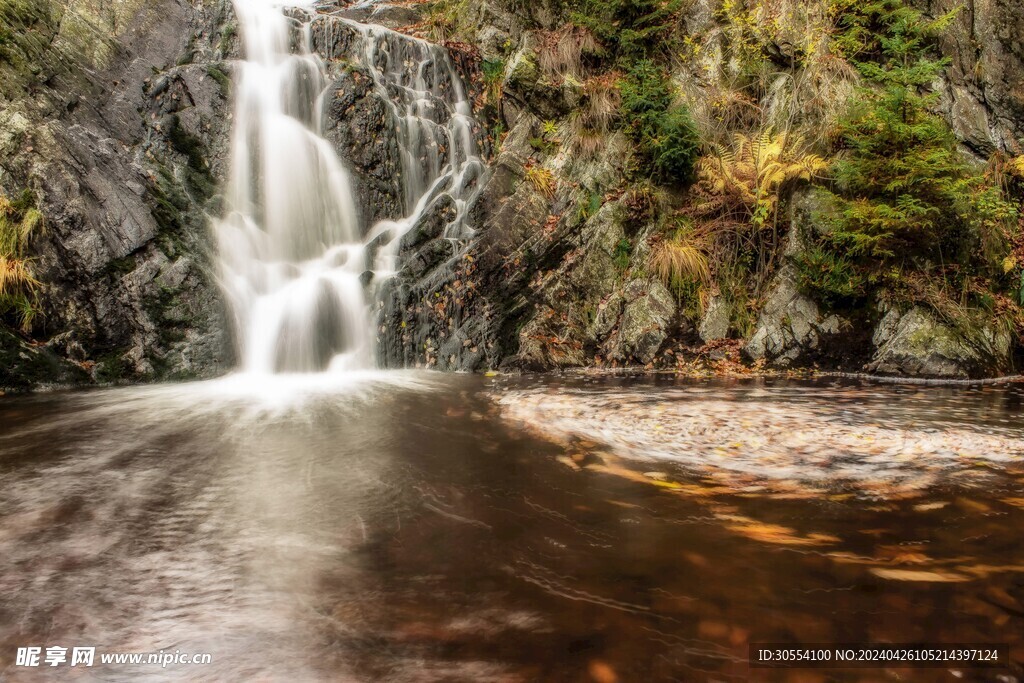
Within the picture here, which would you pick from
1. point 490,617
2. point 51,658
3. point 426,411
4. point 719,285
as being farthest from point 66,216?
point 719,285

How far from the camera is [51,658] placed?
2.18 metres

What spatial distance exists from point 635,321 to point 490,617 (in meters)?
6.77

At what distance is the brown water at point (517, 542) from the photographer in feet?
7.11

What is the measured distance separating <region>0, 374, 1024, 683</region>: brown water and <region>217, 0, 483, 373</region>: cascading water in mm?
3470

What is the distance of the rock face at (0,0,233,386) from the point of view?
25.9ft

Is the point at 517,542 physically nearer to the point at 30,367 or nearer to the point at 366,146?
the point at 30,367

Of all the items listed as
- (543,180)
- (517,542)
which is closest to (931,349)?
(543,180)

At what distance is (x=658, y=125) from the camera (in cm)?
916

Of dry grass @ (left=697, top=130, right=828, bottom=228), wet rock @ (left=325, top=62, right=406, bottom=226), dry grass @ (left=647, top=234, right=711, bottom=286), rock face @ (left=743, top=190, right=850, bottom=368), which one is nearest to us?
rock face @ (left=743, top=190, right=850, bottom=368)

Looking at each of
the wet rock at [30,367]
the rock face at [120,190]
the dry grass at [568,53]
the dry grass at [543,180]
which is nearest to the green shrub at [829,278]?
the dry grass at [543,180]

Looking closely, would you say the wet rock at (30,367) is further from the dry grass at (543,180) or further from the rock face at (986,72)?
the rock face at (986,72)

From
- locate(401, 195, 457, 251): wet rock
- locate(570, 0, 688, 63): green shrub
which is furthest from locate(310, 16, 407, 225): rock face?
locate(570, 0, 688, 63): green shrub

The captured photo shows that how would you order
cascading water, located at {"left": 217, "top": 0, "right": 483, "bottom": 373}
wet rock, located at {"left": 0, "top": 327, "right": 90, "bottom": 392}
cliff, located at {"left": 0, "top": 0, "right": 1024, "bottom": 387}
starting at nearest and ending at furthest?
wet rock, located at {"left": 0, "top": 327, "right": 90, "bottom": 392} < cliff, located at {"left": 0, "top": 0, "right": 1024, "bottom": 387} < cascading water, located at {"left": 217, "top": 0, "right": 483, "bottom": 373}

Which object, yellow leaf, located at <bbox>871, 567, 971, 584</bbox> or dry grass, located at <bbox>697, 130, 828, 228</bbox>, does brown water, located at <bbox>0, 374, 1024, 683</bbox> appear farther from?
dry grass, located at <bbox>697, 130, 828, 228</bbox>
